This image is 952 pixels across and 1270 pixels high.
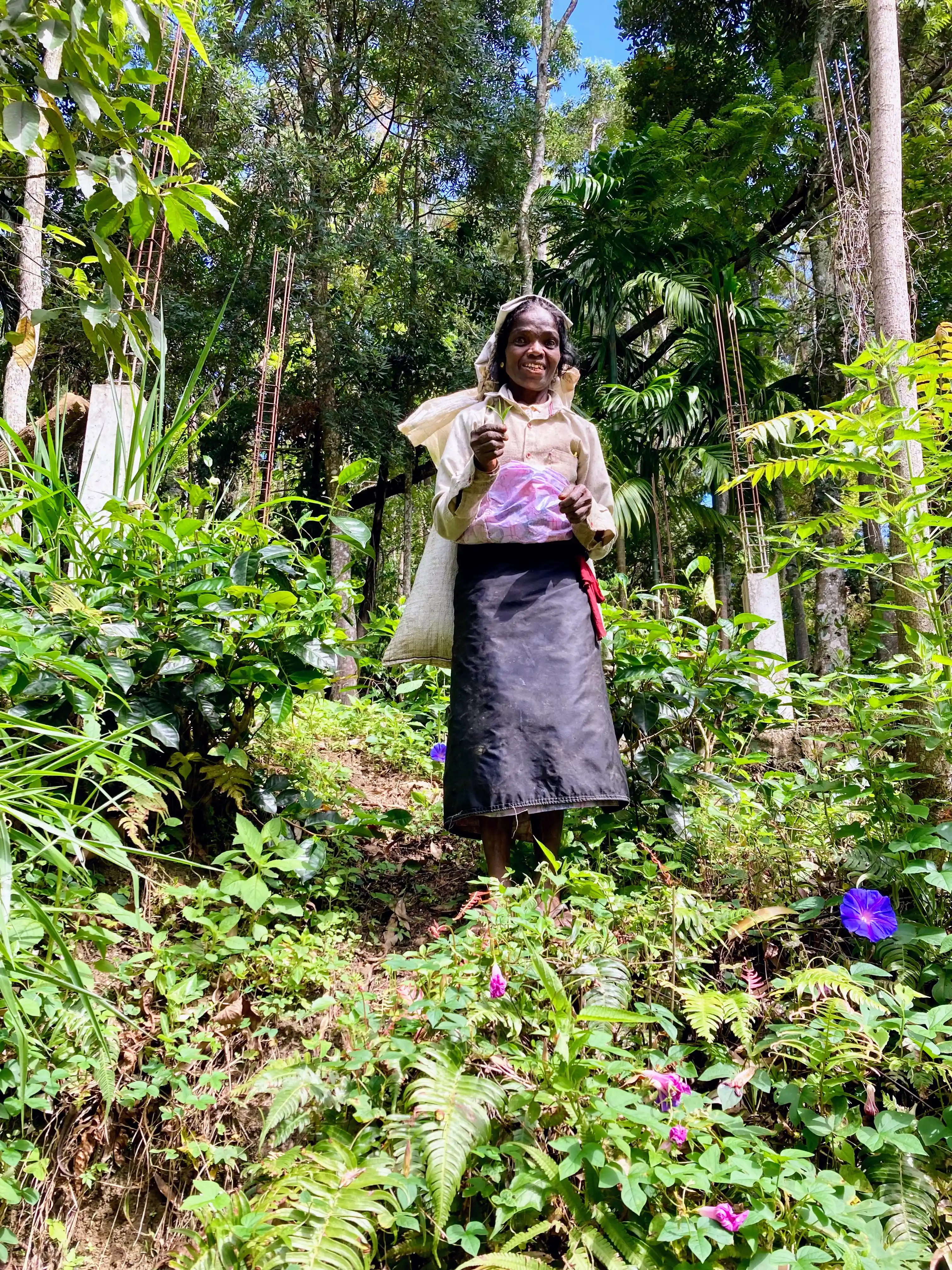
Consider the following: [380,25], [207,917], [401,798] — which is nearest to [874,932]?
[207,917]

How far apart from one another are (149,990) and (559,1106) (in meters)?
1.00

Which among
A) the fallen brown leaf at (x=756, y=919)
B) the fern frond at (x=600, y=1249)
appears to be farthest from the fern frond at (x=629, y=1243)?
the fallen brown leaf at (x=756, y=919)

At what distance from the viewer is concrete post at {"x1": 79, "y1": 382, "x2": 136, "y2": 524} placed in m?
3.62

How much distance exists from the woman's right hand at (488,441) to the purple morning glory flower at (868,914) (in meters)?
1.36

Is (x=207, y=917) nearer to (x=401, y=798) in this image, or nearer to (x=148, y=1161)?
(x=148, y=1161)

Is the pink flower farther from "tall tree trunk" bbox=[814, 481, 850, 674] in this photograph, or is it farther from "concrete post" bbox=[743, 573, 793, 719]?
"tall tree trunk" bbox=[814, 481, 850, 674]

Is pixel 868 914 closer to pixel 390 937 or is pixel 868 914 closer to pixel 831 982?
pixel 831 982

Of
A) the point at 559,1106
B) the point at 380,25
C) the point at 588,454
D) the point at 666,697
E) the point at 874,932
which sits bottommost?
the point at 559,1106

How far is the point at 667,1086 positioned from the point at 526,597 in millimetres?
1390

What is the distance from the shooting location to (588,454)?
8.98 ft

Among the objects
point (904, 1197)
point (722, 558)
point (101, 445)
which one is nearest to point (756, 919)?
point (904, 1197)

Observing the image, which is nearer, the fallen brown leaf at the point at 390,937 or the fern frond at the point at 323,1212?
the fern frond at the point at 323,1212

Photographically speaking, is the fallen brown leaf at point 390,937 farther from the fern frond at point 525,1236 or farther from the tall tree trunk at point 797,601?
the tall tree trunk at point 797,601

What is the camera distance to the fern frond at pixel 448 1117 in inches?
54.4
